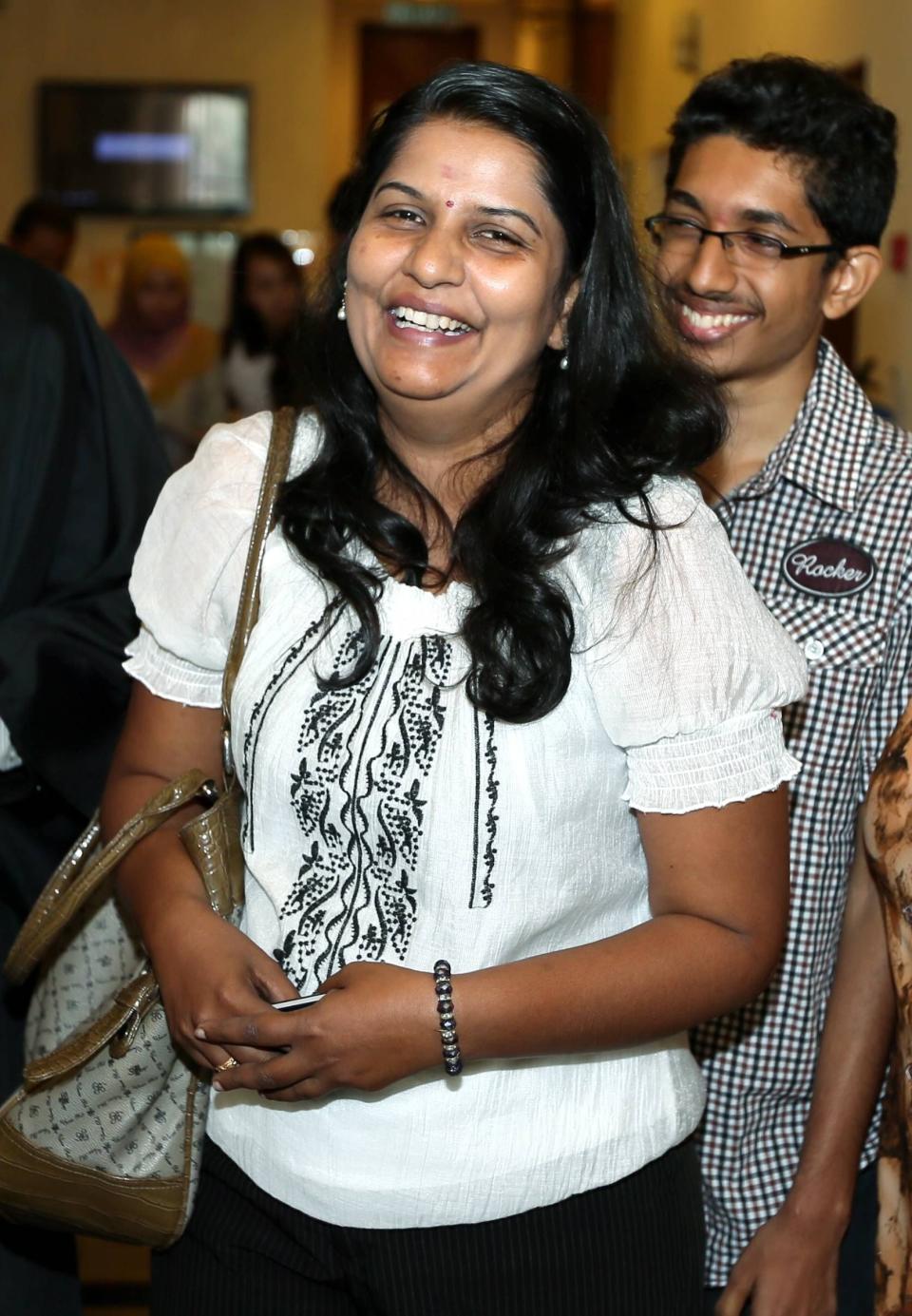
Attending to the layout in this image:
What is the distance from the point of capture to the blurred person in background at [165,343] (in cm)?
632

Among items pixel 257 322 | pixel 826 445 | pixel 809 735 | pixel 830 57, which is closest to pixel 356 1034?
pixel 809 735

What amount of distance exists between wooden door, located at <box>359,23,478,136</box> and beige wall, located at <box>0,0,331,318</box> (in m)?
2.44

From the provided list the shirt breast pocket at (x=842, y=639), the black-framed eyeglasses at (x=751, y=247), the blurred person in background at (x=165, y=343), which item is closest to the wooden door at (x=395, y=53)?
the blurred person in background at (x=165, y=343)

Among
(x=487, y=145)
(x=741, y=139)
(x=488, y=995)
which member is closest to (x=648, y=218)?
(x=741, y=139)

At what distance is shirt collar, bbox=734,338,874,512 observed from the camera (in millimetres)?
2008

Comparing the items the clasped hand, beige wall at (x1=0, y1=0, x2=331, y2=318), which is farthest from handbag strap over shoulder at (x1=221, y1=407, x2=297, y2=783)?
beige wall at (x1=0, y1=0, x2=331, y2=318)

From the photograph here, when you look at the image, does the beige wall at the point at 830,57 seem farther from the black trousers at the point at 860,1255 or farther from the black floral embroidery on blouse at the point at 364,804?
the black trousers at the point at 860,1255

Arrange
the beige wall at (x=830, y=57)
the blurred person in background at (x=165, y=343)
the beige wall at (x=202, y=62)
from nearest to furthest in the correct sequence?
the beige wall at (x=830, y=57) < the blurred person in background at (x=165, y=343) < the beige wall at (x=202, y=62)

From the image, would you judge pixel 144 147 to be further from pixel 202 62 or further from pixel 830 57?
pixel 830 57

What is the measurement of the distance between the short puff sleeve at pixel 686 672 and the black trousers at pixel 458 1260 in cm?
41

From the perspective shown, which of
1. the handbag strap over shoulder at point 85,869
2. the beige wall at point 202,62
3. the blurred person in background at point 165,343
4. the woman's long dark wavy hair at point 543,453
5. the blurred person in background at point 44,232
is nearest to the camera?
the woman's long dark wavy hair at point 543,453

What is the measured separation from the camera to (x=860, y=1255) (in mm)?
1985

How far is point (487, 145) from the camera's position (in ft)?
5.21

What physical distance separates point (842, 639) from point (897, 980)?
47 centimetres
